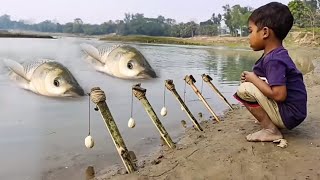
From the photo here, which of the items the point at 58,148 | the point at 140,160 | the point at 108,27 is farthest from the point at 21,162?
the point at 108,27

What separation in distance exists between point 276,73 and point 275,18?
0.64 m

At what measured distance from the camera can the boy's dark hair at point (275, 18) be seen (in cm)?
407

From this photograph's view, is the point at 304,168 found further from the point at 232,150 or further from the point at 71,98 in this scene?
the point at 71,98

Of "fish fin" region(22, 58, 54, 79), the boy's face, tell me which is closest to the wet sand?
the boy's face

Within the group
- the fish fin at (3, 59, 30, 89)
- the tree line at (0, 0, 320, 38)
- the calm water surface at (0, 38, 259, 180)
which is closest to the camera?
Result: the calm water surface at (0, 38, 259, 180)

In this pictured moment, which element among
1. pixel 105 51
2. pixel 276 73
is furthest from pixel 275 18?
pixel 105 51

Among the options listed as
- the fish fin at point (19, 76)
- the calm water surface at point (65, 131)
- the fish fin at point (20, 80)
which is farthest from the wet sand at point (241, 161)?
the fish fin at point (19, 76)

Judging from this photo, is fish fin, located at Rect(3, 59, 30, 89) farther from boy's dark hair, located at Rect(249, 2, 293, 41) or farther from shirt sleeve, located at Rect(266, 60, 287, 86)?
shirt sleeve, located at Rect(266, 60, 287, 86)

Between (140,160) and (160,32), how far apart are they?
425 feet

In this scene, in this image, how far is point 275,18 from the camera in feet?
13.4

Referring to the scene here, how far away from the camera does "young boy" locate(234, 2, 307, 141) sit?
156 inches

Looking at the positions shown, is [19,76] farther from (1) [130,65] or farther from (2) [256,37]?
(2) [256,37]

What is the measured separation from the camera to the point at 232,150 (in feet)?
14.2

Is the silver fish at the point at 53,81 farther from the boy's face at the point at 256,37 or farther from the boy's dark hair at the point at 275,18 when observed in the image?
the boy's dark hair at the point at 275,18
